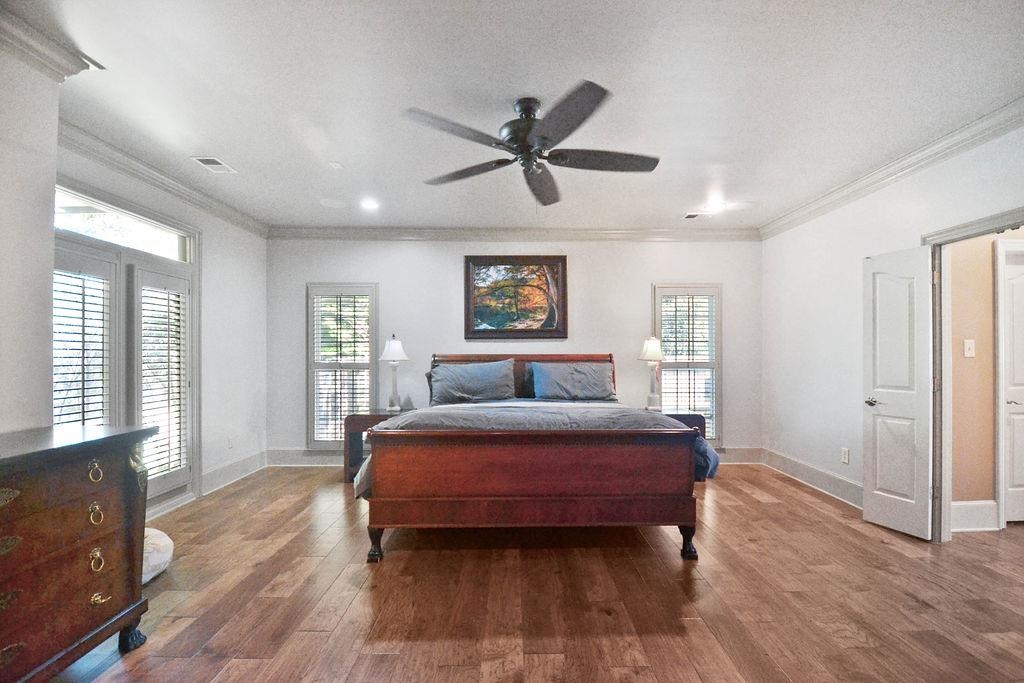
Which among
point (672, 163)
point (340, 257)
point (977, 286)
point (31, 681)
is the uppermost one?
point (672, 163)

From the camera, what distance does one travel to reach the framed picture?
5.45 meters

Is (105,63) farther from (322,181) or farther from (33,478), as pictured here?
(33,478)

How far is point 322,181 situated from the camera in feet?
12.9

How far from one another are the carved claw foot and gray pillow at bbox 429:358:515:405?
2953mm

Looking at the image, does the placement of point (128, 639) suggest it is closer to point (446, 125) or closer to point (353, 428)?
point (446, 125)

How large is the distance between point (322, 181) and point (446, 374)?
2107mm

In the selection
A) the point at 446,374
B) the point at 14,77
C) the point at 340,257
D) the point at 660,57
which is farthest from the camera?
the point at 340,257

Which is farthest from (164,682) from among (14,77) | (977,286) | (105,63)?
(977,286)

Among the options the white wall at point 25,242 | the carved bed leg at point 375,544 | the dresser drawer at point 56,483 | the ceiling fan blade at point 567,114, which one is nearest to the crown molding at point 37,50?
the white wall at point 25,242

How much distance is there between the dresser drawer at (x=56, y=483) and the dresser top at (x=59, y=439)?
66 mm

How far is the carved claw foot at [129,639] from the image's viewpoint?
200 cm

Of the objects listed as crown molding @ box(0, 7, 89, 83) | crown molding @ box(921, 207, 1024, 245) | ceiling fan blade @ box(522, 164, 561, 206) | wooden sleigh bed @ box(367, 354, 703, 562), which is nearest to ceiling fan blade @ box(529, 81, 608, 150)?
ceiling fan blade @ box(522, 164, 561, 206)

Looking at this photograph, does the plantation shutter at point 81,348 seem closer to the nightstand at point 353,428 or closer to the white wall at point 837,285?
the nightstand at point 353,428

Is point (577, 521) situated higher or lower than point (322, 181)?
lower
